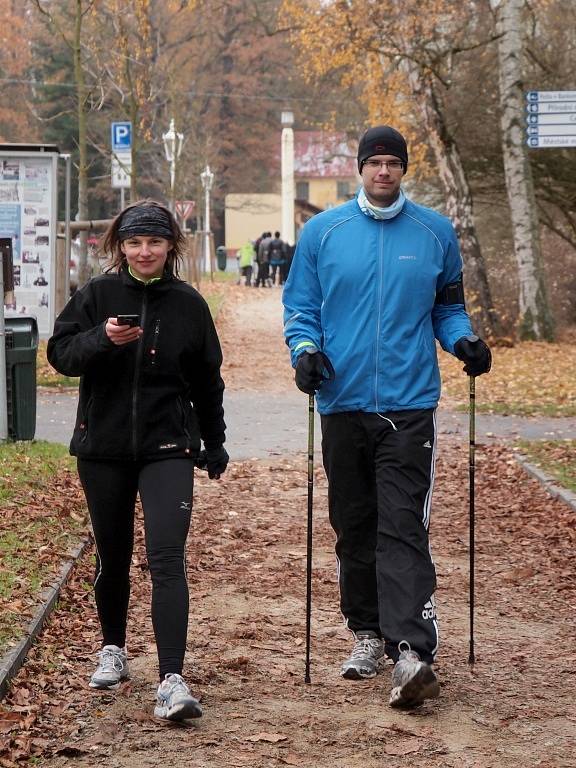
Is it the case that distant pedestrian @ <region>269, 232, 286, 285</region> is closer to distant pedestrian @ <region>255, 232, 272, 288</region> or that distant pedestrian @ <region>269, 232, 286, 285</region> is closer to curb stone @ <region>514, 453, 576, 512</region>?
distant pedestrian @ <region>255, 232, 272, 288</region>

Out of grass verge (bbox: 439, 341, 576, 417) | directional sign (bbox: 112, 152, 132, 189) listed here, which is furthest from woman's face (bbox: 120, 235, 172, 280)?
directional sign (bbox: 112, 152, 132, 189)

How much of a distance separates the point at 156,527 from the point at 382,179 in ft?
5.28

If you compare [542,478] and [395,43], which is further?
[395,43]

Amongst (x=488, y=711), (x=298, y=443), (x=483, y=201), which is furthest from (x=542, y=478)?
(x=483, y=201)

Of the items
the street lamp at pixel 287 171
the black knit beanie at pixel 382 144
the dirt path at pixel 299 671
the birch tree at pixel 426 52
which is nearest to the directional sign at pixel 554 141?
the dirt path at pixel 299 671

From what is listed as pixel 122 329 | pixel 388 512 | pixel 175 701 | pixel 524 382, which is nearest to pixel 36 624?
pixel 175 701

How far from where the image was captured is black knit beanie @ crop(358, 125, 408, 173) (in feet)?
19.4

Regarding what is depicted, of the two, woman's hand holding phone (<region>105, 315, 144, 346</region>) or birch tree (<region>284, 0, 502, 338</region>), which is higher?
birch tree (<region>284, 0, 502, 338</region>)

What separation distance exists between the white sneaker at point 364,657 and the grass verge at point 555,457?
471cm

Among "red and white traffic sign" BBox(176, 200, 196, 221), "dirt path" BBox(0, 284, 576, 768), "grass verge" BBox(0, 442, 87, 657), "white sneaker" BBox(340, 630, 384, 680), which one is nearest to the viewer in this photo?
"dirt path" BBox(0, 284, 576, 768)

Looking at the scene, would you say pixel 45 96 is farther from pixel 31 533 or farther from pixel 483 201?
pixel 31 533

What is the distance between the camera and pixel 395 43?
2362cm

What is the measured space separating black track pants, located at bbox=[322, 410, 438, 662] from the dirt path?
0.33 meters

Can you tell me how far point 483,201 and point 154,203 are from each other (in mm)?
24080
